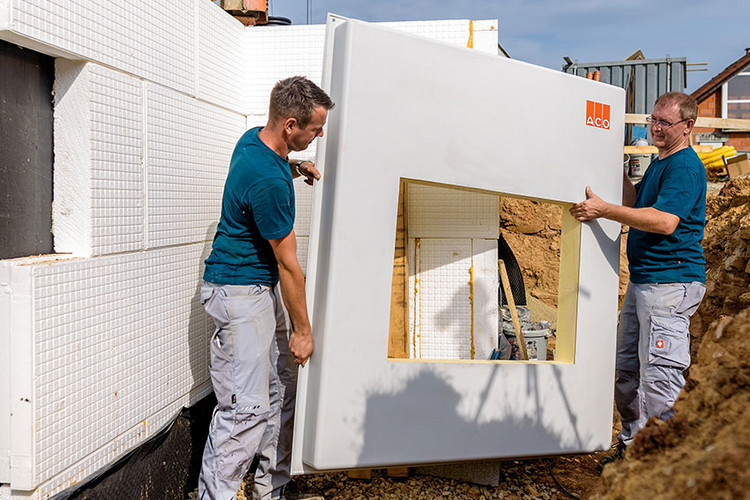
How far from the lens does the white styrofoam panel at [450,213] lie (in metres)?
3.81

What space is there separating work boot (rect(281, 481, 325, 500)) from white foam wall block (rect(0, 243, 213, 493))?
723mm

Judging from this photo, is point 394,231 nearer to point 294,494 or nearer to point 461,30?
point 294,494

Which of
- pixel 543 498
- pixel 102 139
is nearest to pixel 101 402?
pixel 102 139

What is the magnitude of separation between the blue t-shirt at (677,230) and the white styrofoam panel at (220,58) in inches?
97.9

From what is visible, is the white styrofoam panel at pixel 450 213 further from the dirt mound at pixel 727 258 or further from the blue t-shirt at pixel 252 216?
the dirt mound at pixel 727 258

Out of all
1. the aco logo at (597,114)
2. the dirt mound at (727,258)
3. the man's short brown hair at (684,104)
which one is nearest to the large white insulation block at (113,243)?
the aco logo at (597,114)

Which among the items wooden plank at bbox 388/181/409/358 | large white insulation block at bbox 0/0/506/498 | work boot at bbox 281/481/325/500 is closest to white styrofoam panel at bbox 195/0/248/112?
large white insulation block at bbox 0/0/506/498

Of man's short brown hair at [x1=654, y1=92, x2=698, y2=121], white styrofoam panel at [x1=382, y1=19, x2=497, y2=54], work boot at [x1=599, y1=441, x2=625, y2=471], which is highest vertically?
white styrofoam panel at [x1=382, y1=19, x2=497, y2=54]

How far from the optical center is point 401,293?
12.7ft

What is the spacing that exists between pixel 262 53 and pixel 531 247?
3213 millimetres

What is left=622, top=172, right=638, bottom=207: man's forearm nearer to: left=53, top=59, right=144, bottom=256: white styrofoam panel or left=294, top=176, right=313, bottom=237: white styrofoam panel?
left=294, top=176, right=313, bottom=237: white styrofoam panel

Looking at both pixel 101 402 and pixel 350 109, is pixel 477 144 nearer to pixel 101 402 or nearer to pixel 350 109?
pixel 350 109

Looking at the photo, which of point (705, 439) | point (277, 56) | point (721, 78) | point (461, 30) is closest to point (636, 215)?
point (461, 30)

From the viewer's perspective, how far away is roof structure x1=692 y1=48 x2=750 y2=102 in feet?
58.8
